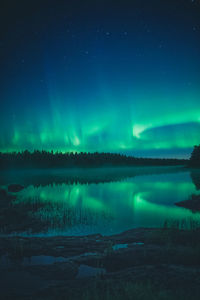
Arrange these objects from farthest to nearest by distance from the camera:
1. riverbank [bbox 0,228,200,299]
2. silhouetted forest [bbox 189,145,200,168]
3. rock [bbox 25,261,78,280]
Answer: silhouetted forest [bbox 189,145,200,168] < rock [bbox 25,261,78,280] < riverbank [bbox 0,228,200,299]

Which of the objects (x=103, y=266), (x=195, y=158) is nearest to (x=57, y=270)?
(x=103, y=266)

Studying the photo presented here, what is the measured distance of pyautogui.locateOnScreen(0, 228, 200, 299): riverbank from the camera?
26.5 ft

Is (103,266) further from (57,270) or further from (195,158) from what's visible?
(195,158)

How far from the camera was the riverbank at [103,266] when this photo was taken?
8086 millimetres

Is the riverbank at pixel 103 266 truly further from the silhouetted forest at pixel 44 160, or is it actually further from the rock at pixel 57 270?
the silhouetted forest at pixel 44 160

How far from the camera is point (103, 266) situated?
1095cm

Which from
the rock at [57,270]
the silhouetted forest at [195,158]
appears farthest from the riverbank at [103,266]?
the silhouetted forest at [195,158]

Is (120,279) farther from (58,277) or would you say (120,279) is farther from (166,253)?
(166,253)

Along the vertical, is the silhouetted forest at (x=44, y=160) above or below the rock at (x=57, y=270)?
above

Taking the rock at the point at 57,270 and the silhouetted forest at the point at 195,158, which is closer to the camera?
the rock at the point at 57,270

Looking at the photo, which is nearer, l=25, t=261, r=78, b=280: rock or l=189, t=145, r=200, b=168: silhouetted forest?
l=25, t=261, r=78, b=280: rock

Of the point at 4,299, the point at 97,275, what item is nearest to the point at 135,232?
the point at 97,275

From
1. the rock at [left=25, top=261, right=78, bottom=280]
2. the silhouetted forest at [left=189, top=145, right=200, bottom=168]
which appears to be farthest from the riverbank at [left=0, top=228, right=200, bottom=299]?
the silhouetted forest at [left=189, top=145, right=200, bottom=168]

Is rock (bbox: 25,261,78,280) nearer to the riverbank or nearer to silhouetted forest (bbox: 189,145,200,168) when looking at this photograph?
the riverbank
